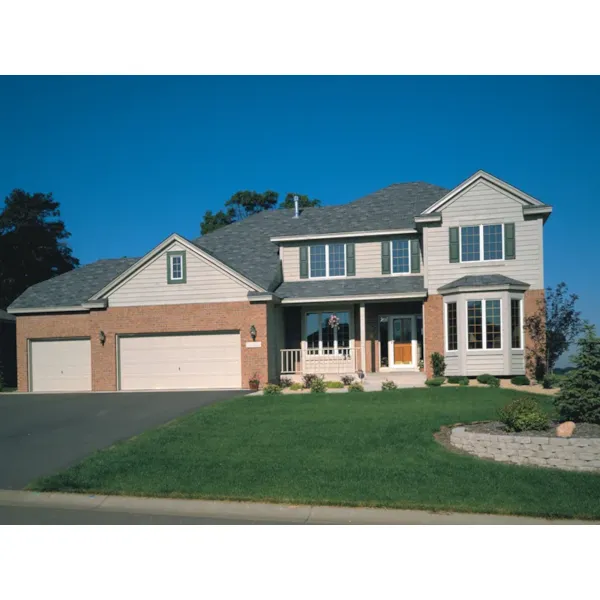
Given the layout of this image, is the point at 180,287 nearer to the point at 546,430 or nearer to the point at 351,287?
the point at 351,287

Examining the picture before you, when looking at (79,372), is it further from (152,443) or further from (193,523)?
(193,523)

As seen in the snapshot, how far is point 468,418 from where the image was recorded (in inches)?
540

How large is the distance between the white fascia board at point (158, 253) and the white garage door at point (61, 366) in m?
2.52

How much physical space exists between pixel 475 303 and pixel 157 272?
11931 millimetres

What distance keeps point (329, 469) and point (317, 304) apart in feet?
48.8

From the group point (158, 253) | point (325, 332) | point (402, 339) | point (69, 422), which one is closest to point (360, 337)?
point (325, 332)

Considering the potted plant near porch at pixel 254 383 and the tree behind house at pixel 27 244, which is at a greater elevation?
the tree behind house at pixel 27 244

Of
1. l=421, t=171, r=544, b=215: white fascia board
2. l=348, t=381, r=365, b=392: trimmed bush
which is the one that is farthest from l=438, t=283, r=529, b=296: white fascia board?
l=348, t=381, r=365, b=392: trimmed bush

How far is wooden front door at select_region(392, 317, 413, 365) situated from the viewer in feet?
80.3

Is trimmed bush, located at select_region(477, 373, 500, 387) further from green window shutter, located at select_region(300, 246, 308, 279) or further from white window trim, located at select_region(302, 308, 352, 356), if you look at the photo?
green window shutter, located at select_region(300, 246, 308, 279)

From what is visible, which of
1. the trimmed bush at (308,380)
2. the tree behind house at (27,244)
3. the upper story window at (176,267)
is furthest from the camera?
the tree behind house at (27,244)

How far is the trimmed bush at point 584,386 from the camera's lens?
37.5ft

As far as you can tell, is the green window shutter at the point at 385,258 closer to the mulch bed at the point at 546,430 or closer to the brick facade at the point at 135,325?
the brick facade at the point at 135,325

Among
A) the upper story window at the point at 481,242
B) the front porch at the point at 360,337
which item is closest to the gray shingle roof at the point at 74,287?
the front porch at the point at 360,337
